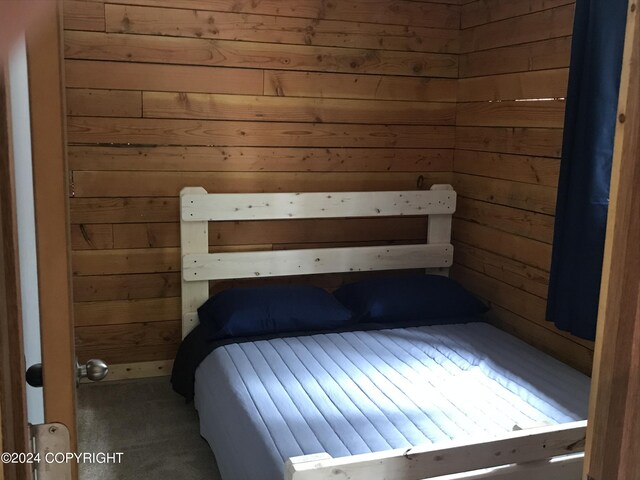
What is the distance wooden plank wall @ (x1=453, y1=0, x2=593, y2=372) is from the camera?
2943 millimetres

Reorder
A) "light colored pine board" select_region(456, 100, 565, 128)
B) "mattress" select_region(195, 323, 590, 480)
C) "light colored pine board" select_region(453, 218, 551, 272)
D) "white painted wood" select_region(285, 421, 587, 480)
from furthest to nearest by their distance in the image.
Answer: "light colored pine board" select_region(453, 218, 551, 272) < "light colored pine board" select_region(456, 100, 565, 128) < "mattress" select_region(195, 323, 590, 480) < "white painted wood" select_region(285, 421, 587, 480)

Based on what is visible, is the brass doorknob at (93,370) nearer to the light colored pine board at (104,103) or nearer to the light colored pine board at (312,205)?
the light colored pine board at (312,205)

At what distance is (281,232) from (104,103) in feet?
3.49

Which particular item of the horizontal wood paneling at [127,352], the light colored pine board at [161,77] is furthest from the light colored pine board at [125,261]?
the light colored pine board at [161,77]

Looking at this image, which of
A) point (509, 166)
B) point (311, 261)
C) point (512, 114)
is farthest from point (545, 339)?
point (311, 261)

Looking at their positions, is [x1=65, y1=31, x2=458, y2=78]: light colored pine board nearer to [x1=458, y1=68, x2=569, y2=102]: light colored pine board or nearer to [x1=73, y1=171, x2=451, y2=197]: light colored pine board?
[x1=458, y1=68, x2=569, y2=102]: light colored pine board

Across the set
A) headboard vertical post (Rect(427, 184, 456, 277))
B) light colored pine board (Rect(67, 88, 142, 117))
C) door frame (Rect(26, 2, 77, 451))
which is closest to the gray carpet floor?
light colored pine board (Rect(67, 88, 142, 117))

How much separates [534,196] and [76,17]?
2231mm

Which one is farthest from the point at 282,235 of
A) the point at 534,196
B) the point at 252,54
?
the point at 534,196

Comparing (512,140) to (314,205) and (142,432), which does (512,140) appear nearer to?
(314,205)

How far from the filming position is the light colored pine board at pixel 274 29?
3.09 meters

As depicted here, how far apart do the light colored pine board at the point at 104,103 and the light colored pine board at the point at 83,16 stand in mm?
279

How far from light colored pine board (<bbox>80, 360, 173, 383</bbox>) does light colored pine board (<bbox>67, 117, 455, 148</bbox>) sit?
43.1 inches

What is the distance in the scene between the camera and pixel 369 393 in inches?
96.4
